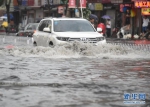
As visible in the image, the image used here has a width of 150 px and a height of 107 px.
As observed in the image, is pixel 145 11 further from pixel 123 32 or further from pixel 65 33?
pixel 65 33

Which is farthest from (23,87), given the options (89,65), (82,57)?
(82,57)

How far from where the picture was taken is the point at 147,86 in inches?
388

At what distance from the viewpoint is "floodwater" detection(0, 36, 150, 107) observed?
8.06m

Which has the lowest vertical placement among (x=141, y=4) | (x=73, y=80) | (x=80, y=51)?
(x=80, y=51)

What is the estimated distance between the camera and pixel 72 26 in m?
19.5

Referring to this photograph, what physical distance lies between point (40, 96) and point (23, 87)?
1.22 meters

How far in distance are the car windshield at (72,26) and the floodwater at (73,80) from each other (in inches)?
58.6

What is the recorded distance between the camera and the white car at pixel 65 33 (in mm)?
18203

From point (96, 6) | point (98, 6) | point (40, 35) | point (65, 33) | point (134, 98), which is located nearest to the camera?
point (134, 98)

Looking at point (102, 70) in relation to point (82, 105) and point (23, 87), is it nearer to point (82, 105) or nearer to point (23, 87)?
point (23, 87)

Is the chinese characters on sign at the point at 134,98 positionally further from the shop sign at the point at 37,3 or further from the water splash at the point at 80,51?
the shop sign at the point at 37,3

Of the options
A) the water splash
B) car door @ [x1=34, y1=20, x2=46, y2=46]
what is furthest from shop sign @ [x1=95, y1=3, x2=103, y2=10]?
the water splash

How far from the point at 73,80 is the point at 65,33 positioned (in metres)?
7.87

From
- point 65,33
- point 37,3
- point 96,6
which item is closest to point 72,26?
point 65,33
